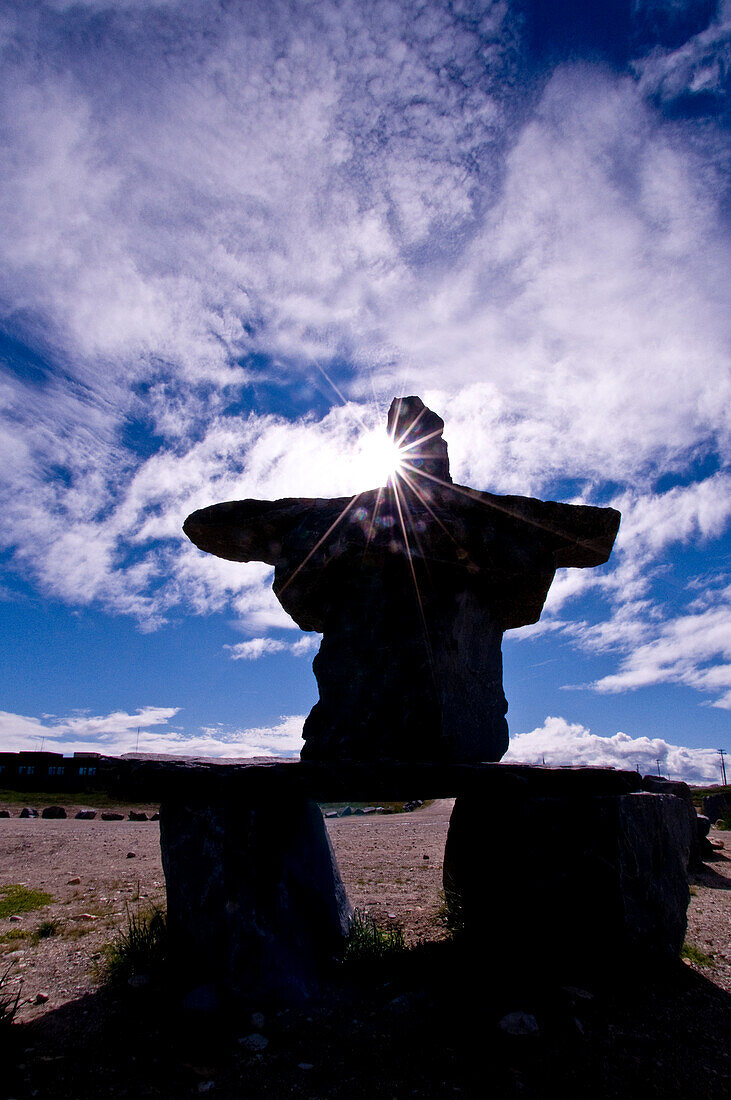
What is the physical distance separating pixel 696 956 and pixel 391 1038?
9.65 ft

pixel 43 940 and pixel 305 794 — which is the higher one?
pixel 305 794

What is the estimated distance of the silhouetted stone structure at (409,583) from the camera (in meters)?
5.79

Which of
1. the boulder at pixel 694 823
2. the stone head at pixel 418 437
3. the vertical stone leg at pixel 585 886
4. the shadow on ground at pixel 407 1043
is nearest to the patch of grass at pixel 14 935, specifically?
the shadow on ground at pixel 407 1043

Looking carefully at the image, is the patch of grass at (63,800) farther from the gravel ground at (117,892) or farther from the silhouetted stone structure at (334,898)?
the silhouetted stone structure at (334,898)

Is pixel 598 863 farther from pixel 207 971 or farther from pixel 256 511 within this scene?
pixel 256 511

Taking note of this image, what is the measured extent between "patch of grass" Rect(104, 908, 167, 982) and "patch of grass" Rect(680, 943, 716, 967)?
A: 13.9ft

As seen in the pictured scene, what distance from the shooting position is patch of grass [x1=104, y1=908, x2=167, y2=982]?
4.77 meters

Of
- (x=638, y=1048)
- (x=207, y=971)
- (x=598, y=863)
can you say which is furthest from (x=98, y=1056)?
(x=598, y=863)

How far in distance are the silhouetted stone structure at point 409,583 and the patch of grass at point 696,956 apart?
7.29 feet

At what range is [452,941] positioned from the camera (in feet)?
17.3

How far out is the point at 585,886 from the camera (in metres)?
4.43

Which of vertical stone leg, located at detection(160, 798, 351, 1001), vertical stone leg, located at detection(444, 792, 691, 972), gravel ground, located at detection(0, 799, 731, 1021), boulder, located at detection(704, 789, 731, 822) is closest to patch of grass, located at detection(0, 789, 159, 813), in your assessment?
gravel ground, located at detection(0, 799, 731, 1021)

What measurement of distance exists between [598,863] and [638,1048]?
3.68 ft

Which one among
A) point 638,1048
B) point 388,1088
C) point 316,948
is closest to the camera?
point 388,1088
